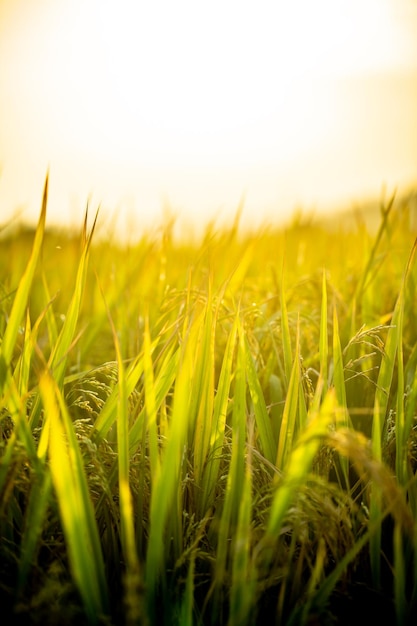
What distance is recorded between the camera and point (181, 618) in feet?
2.42

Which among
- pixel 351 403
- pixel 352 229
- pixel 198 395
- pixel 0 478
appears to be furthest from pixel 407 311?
pixel 352 229

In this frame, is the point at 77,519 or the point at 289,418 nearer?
the point at 77,519

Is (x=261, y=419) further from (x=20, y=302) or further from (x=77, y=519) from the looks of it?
(x=20, y=302)

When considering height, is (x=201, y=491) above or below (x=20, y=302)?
below

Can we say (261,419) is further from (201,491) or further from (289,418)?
(201,491)

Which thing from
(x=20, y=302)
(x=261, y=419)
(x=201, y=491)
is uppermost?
(x=20, y=302)

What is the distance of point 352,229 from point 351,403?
2.23m

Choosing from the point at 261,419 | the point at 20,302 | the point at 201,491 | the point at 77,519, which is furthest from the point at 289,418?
the point at 20,302

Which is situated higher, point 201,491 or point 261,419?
point 261,419

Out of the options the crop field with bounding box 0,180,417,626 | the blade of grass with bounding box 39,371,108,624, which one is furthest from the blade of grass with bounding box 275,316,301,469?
the blade of grass with bounding box 39,371,108,624

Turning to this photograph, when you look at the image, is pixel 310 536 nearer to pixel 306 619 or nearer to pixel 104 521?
pixel 306 619

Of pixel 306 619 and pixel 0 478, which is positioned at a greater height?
pixel 0 478

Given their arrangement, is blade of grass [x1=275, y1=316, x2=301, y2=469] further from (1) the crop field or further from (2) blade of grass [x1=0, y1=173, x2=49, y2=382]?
(2) blade of grass [x1=0, y1=173, x2=49, y2=382]

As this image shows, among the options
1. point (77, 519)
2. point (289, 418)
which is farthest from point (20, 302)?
point (289, 418)
